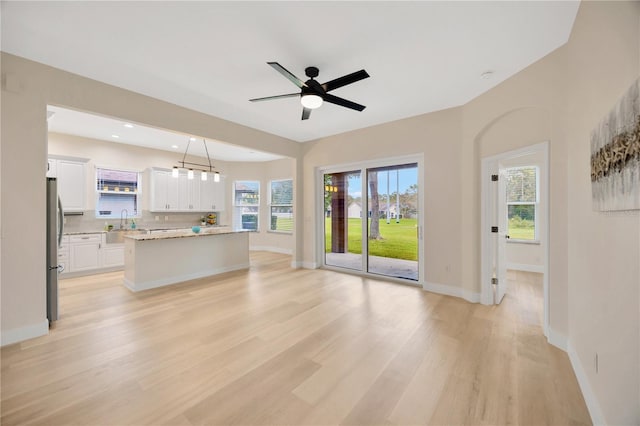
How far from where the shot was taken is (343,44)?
8.05ft

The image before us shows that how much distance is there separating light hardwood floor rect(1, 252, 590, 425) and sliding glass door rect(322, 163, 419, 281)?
1.39 m

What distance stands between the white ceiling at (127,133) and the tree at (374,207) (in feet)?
9.18

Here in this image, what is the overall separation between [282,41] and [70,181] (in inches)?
222

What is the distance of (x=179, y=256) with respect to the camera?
4.68 meters

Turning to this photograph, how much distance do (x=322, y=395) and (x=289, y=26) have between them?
3008 mm

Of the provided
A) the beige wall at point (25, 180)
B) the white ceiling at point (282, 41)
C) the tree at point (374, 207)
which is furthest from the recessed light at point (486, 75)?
the beige wall at point (25, 180)

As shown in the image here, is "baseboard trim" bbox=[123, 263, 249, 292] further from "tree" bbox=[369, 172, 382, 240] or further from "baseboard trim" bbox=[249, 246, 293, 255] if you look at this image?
"tree" bbox=[369, 172, 382, 240]

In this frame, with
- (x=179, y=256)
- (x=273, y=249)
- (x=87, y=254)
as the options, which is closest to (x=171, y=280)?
(x=179, y=256)

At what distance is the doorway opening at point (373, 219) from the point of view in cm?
467

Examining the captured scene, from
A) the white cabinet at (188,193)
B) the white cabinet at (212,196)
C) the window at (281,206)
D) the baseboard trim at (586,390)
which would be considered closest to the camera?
the baseboard trim at (586,390)

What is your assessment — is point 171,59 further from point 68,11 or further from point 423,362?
point 423,362

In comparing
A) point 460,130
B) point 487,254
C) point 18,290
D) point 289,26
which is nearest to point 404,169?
point 460,130

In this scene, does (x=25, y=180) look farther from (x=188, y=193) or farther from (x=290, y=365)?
(x=188, y=193)

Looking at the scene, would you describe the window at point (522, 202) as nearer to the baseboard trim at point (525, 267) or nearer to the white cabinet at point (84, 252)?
the baseboard trim at point (525, 267)
